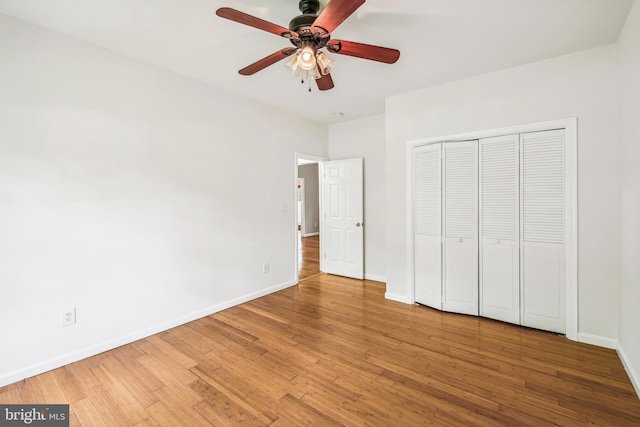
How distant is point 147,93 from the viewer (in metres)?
2.78

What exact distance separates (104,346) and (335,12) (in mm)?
3166

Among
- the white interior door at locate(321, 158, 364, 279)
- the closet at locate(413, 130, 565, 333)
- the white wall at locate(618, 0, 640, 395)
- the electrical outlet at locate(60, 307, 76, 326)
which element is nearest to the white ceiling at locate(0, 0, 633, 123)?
the white wall at locate(618, 0, 640, 395)

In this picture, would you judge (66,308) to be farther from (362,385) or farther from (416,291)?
(416,291)

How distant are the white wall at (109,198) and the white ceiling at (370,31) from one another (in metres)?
0.31

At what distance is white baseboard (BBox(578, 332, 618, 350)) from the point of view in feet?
8.21

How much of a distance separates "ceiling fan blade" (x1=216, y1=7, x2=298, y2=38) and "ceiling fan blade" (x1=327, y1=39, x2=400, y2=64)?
28 cm

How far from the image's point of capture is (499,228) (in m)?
3.02

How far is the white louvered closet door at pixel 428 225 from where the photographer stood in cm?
338

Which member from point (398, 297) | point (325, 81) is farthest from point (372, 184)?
point (325, 81)

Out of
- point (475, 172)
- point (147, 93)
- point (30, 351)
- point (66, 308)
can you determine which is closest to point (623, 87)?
point (475, 172)

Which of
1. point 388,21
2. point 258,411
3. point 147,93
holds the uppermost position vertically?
point 388,21

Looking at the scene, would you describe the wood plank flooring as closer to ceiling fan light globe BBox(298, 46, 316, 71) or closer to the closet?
the closet

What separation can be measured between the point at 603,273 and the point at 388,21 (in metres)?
2.85

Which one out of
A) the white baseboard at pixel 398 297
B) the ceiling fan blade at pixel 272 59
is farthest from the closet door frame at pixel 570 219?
the ceiling fan blade at pixel 272 59
